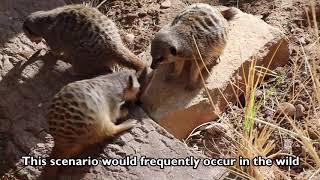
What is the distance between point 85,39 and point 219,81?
0.95 meters

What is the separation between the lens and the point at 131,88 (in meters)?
3.54

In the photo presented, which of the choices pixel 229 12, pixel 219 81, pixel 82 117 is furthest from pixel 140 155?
pixel 229 12

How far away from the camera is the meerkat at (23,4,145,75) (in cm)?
372

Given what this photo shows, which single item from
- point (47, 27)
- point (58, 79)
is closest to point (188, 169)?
point (58, 79)

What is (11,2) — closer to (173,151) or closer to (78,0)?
(78,0)

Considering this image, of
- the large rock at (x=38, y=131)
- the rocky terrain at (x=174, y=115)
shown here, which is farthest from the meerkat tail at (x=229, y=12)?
the large rock at (x=38, y=131)

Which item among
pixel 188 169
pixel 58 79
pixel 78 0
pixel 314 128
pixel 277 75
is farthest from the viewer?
pixel 78 0

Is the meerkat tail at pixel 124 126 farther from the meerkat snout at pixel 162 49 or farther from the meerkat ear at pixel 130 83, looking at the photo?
the meerkat snout at pixel 162 49

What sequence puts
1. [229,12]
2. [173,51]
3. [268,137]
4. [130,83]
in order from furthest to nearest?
[229,12]
[173,51]
[130,83]
[268,137]

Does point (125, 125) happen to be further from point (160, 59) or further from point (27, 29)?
point (27, 29)

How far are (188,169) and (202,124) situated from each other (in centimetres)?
66

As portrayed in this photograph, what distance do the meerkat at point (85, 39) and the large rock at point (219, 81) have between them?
10.2 inches

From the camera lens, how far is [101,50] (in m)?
3.72

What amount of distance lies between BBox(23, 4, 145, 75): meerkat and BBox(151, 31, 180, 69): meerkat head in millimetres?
179
